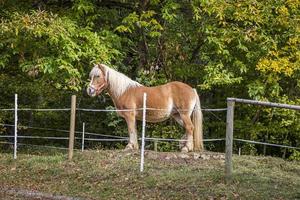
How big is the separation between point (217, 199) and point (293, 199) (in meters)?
0.99

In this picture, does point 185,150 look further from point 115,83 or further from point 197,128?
point 115,83

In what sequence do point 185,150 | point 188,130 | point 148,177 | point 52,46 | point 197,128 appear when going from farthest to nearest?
point 52,46 → point 197,128 → point 188,130 → point 185,150 → point 148,177

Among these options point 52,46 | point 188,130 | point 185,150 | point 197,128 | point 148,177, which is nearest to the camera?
point 148,177

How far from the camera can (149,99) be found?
11203 mm

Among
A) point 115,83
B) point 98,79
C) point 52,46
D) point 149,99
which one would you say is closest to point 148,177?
point 149,99

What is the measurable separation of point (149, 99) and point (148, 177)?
9.45ft

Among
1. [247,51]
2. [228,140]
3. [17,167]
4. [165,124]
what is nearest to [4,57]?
[17,167]

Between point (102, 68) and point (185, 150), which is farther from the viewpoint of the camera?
point (102, 68)

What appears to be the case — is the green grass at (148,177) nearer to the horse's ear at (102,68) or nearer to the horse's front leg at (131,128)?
the horse's front leg at (131,128)

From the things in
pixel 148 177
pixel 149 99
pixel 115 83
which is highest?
pixel 115 83

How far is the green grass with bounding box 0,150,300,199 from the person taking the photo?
7.61 m

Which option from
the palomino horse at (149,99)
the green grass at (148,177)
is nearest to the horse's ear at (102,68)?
the palomino horse at (149,99)

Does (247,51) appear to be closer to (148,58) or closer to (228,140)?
(148,58)

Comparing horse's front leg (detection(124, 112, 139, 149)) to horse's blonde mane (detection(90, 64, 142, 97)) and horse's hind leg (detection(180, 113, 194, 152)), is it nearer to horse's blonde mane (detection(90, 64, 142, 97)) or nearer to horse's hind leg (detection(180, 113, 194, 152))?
horse's blonde mane (detection(90, 64, 142, 97))
